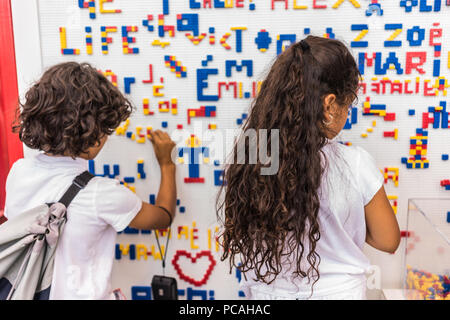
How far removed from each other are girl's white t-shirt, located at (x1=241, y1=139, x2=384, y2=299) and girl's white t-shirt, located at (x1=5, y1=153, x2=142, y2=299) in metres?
0.43

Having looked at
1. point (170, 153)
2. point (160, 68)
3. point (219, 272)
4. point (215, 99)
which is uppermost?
point (160, 68)

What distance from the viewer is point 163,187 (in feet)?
4.52

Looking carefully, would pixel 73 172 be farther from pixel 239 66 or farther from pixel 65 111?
pixel 239 66

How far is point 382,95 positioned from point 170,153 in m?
0.74

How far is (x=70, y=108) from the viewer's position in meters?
1.07

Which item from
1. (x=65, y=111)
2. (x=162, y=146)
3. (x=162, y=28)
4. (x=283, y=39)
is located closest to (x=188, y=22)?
(x=162, y=28)

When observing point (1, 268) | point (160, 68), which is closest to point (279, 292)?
point (1, 268)

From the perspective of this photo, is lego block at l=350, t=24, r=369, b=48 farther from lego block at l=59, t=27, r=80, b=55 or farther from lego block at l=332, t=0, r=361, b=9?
lego block at l=59, t=27, r=80, b=55

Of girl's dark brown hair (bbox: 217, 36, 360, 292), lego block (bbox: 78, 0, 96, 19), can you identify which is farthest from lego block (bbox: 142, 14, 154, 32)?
girl's dark brown hair (bbox: 217, 36, 360, 292)

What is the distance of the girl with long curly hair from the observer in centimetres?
96

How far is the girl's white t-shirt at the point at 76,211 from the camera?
41.7 inches

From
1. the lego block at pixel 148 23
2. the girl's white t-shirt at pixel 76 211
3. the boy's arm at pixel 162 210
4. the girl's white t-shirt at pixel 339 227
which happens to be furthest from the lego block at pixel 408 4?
the girl's white t-shirt at pixel 76 211

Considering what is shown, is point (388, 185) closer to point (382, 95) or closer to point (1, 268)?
point (382, 95)

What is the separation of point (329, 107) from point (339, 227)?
296mm
